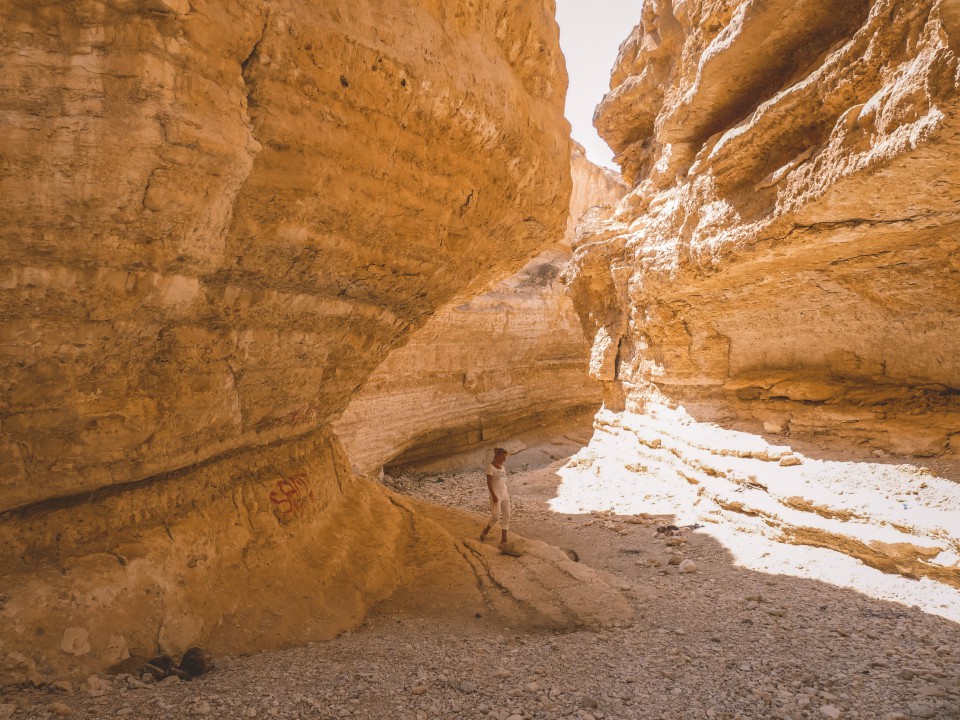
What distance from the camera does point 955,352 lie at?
4660mm

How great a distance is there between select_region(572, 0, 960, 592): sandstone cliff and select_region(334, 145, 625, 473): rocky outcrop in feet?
14.6

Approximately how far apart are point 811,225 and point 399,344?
412 cm

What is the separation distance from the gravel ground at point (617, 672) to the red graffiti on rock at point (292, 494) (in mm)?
916

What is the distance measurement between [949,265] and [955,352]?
859mm

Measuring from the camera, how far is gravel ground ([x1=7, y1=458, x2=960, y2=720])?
7.04 feet

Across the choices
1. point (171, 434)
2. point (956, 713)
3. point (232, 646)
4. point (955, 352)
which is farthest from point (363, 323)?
point (955, 352)

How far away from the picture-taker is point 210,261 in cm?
233

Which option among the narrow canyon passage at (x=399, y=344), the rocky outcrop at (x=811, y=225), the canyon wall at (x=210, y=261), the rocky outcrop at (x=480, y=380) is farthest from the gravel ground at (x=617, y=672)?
the rocky outcrop at (x=480, y=380)

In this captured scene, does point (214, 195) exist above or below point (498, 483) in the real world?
above

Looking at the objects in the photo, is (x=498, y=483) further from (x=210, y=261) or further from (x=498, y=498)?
(x=210, y=261)

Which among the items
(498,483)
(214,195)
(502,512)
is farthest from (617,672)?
(214,195)

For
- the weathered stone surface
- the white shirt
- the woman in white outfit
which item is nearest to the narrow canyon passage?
the weathered stone surface

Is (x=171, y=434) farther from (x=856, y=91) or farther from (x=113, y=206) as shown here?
(x=856, y=91)

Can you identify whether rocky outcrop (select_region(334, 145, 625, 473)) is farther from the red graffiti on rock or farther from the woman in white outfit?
the red graffiti on rock
